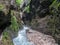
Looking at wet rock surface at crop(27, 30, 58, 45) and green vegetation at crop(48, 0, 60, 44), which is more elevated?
green vegetation at crop(48, 0, 60, 44)

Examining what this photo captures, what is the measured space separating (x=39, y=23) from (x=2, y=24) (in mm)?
12439

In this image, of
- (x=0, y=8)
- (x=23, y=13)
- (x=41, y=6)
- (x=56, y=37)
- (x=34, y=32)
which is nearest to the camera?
(x=0, y=8)

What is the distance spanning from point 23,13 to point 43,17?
10.3m

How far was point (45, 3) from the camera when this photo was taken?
63.5 feet

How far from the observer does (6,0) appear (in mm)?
7449

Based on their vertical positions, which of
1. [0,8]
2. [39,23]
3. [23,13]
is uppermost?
[0,8]

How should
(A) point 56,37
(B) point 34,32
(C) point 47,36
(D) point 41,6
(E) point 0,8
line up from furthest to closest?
(D) point 41,6 → (B) point 34,32 → (C) point 47,36 → (A) point 56,37 → (E) point 0,8

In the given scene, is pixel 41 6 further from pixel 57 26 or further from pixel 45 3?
pixel 57 26

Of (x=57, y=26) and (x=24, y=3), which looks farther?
(x=24, y=3)

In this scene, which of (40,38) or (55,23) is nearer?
(55,23)

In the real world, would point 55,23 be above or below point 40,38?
above

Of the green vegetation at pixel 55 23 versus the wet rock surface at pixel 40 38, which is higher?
the green vegetation at pixel 55 23

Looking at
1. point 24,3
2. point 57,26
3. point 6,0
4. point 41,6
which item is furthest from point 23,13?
point 6,0

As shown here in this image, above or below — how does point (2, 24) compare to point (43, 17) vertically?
above
